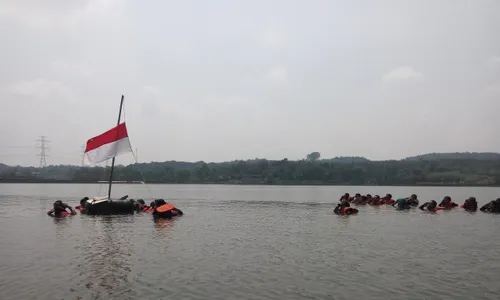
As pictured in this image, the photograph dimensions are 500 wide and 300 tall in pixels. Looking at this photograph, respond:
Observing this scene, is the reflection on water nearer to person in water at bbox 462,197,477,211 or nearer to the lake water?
the lake water

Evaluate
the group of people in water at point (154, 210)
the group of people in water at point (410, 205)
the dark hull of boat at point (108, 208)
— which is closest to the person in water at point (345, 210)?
the group of people in water at point (410, 205)

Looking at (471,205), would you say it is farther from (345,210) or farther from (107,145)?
(107,145)

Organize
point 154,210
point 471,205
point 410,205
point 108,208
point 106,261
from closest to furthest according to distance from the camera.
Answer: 1. point 106,261
2. point 154,210
3. point 108,208
4. point 471,205
5. point 410,205

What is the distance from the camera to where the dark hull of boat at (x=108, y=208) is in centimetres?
5403

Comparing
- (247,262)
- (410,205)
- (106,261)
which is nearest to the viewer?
(247,262)

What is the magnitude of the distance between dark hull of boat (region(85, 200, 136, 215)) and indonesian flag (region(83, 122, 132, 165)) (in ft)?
17.1

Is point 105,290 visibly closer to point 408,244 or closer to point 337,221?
point 408,244

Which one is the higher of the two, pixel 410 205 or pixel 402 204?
pixel 402 204

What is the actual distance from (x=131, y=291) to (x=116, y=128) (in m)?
36.5

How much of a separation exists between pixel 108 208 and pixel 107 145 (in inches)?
302

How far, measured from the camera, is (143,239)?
112 feet

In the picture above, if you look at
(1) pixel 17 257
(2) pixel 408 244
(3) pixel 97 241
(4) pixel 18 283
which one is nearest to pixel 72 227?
(3) pixel 97 241

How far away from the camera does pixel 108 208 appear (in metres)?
54.6

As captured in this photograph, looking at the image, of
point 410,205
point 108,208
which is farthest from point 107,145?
point 410,205
